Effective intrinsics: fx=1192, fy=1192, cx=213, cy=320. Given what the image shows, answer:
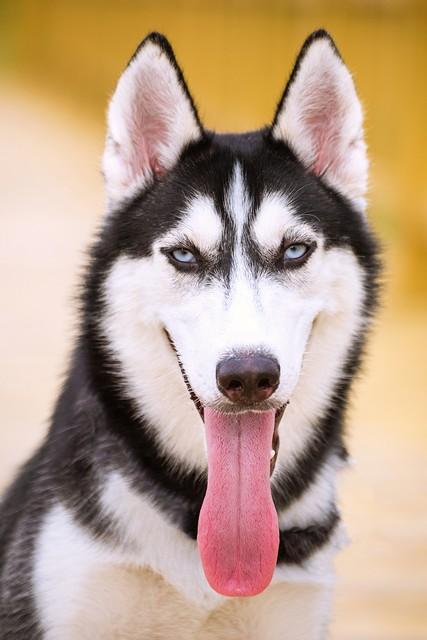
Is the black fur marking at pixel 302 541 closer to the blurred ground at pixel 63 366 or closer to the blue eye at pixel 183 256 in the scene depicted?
the blurred ground at pixel 63 366

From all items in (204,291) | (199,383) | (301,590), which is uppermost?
(204,291)

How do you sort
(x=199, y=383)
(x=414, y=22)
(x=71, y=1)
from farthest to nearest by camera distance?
1. (x=71, y=1)
2. (x=414, y=22)
3. (x=199, y=383)

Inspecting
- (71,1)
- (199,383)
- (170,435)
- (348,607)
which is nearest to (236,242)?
(199,383)

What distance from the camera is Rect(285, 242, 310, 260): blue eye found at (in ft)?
9.38

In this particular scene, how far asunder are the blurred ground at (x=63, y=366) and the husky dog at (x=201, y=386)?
0.28 m

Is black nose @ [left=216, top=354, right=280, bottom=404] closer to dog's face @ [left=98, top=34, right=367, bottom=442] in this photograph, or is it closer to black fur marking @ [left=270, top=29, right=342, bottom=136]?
dog's face @ [left=98, top=34, right=367, bottom=442]

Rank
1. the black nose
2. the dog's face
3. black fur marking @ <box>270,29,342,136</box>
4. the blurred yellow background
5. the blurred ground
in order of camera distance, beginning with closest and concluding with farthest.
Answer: the black nose, the dog's face, black fur marking @ <box>270,29,342,136</box>, the blurred ground, the blurred yellow background

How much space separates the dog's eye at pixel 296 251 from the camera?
9.38 feet

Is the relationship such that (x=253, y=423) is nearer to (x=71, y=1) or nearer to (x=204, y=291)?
(x=204, y=291)

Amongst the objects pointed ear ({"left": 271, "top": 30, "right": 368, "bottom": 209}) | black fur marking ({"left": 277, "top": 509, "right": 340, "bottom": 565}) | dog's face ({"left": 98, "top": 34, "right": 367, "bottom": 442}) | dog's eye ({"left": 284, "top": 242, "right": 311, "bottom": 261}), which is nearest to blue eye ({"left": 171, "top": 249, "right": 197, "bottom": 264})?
dog's face ({"left": 98, "top": 34, "right": 367, "bottom": 442})

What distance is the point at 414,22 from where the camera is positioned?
407 inches

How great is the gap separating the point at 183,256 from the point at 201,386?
343 millimetres

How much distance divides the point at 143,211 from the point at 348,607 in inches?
75.4

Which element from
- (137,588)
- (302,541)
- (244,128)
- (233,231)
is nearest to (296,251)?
(233,231)
